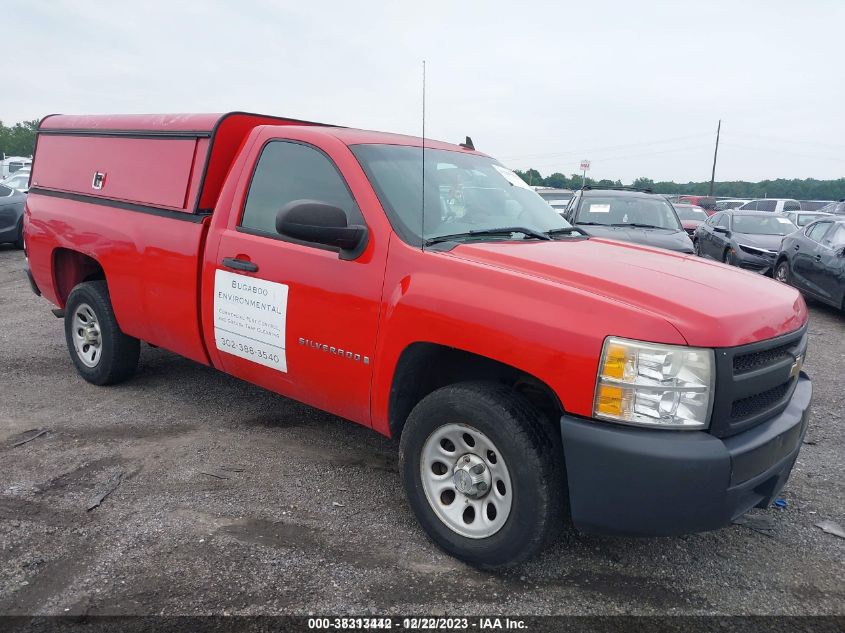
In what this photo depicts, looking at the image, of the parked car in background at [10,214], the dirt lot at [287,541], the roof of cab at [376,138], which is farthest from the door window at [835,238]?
the parked car in background at [10,214]

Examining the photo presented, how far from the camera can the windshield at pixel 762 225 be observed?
1255 cm

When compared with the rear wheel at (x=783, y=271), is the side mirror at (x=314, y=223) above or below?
above

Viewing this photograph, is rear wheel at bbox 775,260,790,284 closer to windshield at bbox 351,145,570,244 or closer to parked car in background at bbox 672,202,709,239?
windshield at bbox 351,145,570,244

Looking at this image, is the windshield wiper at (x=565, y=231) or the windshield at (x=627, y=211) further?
the windshield at (x=627, y=211)

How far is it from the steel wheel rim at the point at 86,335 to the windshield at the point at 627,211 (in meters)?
6.68

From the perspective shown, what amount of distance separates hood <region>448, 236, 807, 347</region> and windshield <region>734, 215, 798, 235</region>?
10287mm

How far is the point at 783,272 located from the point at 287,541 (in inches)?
394

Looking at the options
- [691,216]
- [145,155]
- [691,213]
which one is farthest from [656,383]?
[691,213]

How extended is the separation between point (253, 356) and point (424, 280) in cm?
130

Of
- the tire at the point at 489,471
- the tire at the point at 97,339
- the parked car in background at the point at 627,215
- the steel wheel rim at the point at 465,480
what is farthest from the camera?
the parked car in background at the point at 627,215

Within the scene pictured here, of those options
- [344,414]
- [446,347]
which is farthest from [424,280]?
[344,414]

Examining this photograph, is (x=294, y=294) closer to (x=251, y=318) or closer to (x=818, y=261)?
(x=251, y=318)

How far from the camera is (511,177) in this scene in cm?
429

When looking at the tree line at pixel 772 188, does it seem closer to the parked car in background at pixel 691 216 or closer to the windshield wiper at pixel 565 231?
the parked car in background at pixel 691 216
